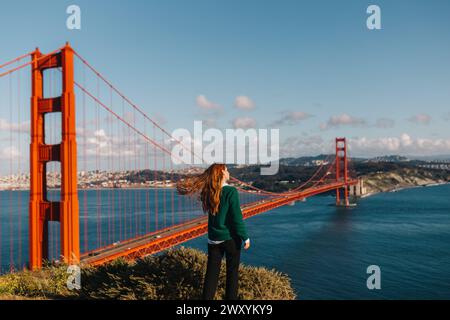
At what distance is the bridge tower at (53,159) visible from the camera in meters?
17.7

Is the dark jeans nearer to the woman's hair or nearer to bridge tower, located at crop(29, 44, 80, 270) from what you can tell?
the woman's hair

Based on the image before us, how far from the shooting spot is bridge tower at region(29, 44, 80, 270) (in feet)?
58.0

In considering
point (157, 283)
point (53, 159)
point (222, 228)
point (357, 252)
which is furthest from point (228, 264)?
point (357, 252)

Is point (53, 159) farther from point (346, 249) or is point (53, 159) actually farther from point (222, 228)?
point (346, 249)

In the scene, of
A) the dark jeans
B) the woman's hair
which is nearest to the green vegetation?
the dark jeans

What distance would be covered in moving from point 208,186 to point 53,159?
15.4 meters

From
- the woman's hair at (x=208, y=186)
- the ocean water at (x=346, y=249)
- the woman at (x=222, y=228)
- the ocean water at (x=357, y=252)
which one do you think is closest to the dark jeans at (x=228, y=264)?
the woman at (x=222, y=228)

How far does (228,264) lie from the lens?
5113 mm

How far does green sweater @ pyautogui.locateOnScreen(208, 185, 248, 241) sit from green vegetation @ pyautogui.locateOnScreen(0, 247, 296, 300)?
1618 mm

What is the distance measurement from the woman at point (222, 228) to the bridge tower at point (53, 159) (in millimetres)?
14466
